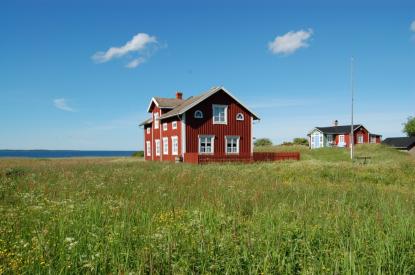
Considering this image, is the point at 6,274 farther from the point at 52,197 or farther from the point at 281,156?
the point at 281,156

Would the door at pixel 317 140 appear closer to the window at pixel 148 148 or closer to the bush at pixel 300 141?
the bush at pixel 300 141

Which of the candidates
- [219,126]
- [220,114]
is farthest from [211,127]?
[220,114]

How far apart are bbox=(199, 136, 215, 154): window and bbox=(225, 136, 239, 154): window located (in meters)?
1.70

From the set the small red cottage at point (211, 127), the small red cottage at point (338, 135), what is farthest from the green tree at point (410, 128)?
the small red cottage at point (211, 127)

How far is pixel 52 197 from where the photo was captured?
9266 millimetres

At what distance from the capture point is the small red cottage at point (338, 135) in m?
64.6

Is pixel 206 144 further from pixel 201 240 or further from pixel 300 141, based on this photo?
pixel 300 141

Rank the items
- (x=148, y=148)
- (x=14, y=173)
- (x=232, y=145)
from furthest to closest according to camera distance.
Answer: (x=148, y=148)
(x=232, y=145)
(x=14, y=173)

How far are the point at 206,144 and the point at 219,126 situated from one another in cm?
223

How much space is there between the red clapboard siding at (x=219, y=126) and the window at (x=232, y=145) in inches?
13.7

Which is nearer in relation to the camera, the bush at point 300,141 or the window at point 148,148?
the window at point 148,148

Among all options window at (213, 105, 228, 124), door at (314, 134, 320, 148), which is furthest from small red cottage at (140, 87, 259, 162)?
door at (314, 134, 320, 148)

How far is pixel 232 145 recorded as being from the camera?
33469mm

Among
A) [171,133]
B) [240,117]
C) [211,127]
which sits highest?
[240,117]
